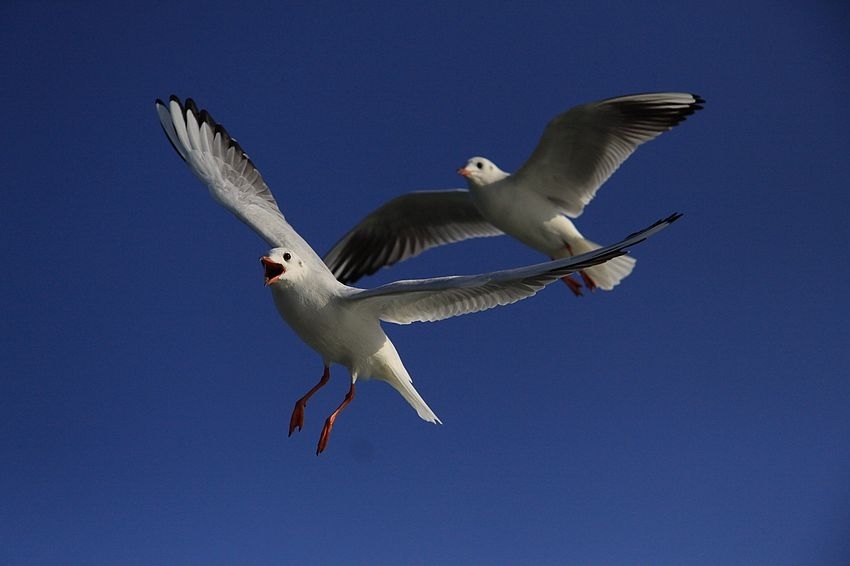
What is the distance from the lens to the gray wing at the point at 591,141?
5.42m

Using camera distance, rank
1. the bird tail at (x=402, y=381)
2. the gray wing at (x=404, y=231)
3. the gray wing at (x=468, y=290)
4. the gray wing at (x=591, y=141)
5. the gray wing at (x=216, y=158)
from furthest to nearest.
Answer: the gray wing at (x=404, y=231), the gray wing at (x=591, y=141), the gray wing at (x=216, y=158), the bird tail at (x=402, y=381), the gray wing at (x=468, y=290)

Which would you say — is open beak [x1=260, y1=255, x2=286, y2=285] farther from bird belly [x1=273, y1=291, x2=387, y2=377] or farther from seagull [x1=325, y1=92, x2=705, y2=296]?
seagull [x1=325, y1=92, x2=705, y2=296]

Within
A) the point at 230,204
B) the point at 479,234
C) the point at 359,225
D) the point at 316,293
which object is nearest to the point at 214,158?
the point at 230,204

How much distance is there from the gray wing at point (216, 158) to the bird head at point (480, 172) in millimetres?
1502

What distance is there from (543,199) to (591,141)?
1.68 ft

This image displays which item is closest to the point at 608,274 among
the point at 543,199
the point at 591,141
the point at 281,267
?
the point at 543,199

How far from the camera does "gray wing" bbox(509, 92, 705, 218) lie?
17.8 feet

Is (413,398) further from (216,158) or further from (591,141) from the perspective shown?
(591,141)

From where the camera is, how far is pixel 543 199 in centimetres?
596

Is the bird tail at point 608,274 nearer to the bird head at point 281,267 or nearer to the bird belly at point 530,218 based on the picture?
the bird belly at point 530,218

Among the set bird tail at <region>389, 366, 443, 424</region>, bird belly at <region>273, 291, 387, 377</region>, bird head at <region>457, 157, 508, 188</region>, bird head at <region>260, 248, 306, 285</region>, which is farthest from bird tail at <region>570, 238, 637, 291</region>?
bird head at <region>260, 248, 306, 285</region>

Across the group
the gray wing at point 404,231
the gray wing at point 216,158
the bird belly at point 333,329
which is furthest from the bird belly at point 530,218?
the bird belly at point 333,329

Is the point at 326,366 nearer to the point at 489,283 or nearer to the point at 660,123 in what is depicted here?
the point at 489,283

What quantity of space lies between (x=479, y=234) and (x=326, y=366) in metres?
2.90
